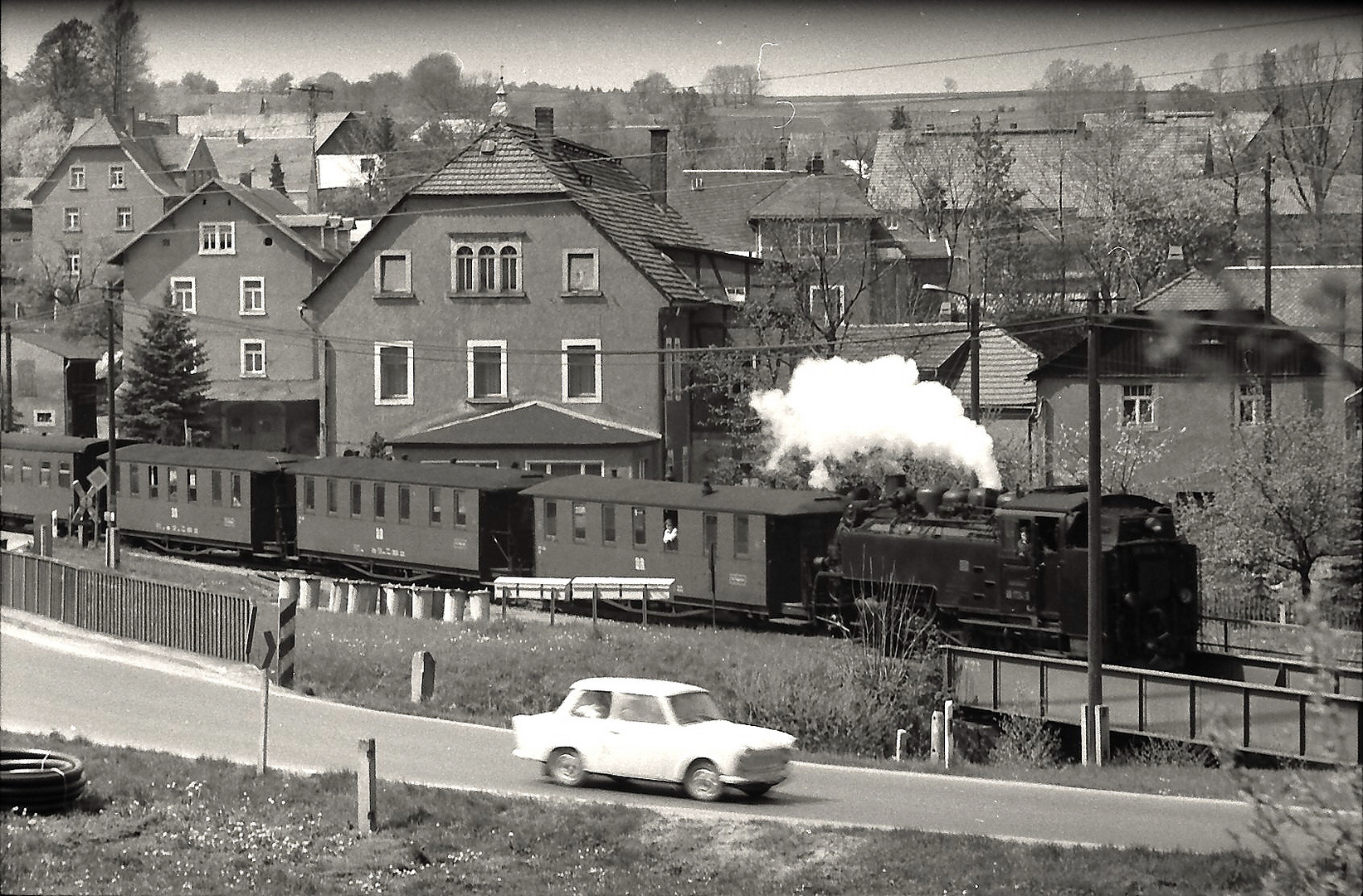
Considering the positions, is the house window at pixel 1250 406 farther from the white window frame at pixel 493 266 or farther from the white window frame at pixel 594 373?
the white window frame at pixel 493 266

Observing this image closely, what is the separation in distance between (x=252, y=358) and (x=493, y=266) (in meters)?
11.7

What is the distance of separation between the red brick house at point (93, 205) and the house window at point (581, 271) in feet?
62.2

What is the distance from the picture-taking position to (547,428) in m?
43.3

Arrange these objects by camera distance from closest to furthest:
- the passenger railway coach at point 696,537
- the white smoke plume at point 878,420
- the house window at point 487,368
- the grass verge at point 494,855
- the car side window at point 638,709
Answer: the grass verge at point 494,855
the car side window at point 638,709
the passenger railway coach at point 696,537
the white smoke plume at point 878,420
the house window at point 487,368

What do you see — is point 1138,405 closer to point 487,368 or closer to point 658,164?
point 487,368

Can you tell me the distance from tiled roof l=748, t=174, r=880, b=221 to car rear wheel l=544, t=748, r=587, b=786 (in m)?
42.6

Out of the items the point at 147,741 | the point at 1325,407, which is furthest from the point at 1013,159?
the point at 147,741

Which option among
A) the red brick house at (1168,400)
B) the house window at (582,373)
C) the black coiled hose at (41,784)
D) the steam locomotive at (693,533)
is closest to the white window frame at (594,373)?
the house window at (582,373)

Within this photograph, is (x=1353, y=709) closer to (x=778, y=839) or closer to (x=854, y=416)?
(x=778, y=839)

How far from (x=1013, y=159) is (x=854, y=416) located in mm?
A: 34669

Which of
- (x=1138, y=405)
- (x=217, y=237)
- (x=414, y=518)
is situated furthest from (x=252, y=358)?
(x=1138, y=405)

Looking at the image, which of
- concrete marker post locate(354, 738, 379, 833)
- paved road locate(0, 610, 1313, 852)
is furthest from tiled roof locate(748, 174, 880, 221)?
concrete marker post locate(354, 738, 379, 833)

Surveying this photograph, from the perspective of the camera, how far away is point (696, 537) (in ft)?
101

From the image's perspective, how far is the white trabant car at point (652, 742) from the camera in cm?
1684
